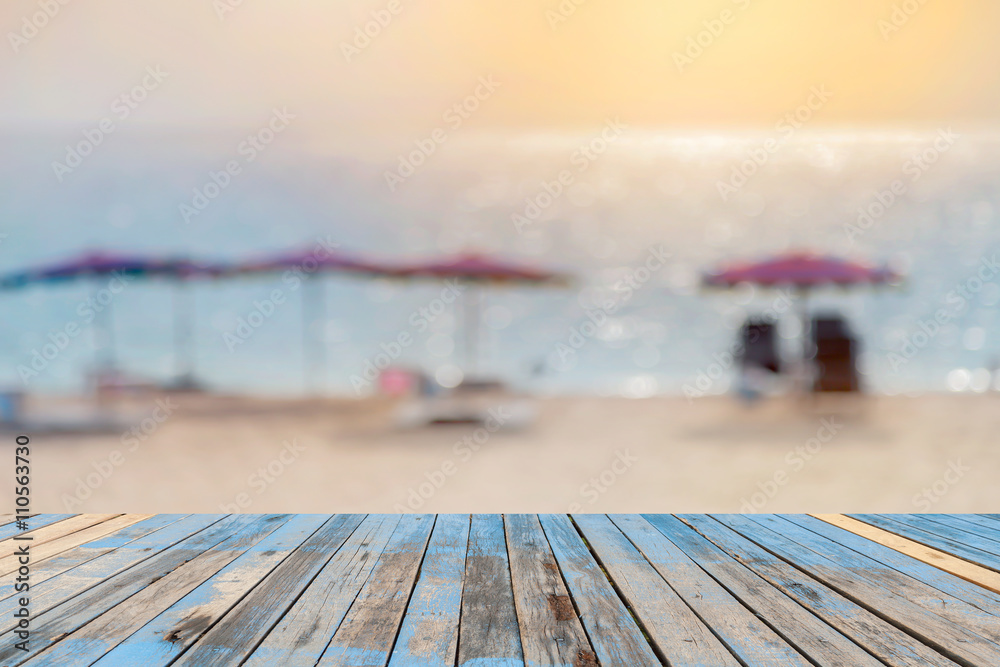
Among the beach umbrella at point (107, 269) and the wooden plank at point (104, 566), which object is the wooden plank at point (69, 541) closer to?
the wooden plank at point (104, 566)

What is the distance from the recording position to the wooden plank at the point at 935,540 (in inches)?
73.9

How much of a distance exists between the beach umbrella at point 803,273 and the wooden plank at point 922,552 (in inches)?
76.0

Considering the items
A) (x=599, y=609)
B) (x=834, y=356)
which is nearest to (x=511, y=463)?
(x=834, y=356)

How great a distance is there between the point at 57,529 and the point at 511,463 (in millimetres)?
2194

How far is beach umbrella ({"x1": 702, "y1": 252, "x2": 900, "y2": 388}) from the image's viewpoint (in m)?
4.04

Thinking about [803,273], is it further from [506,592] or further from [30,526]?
[30,526]

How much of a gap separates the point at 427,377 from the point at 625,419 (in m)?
1.50

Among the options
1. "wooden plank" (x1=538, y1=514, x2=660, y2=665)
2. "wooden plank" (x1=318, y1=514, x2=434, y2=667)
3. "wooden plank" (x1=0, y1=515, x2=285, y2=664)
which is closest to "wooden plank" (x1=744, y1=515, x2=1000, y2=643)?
"wooden plank" (x1=538, y1=514, x2=660, y2=665)

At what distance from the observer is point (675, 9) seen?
3127 mm

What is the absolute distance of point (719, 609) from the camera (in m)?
1.45

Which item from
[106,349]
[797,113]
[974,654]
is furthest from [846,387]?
[106,349]

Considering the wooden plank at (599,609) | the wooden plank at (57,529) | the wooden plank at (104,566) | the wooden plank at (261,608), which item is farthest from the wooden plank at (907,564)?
the wooden plank at (57,529)

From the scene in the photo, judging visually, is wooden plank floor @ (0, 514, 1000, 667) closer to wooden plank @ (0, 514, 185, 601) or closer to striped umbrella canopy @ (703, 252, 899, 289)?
wooden plank @ (0, 514, 185, 601)

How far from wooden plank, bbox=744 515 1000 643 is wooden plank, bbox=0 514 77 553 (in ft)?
7.98
